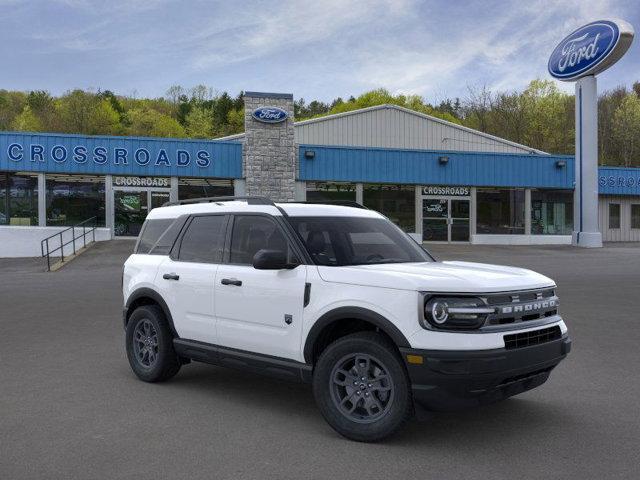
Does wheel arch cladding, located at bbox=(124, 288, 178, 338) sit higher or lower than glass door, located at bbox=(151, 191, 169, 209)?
lower

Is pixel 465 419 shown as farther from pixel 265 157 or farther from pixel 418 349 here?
pixel 265 157

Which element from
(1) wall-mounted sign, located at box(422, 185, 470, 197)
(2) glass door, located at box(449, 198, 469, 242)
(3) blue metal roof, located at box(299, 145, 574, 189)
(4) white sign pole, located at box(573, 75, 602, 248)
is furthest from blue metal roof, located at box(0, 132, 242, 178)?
(4) white sign pole, located at box(573, 75, 602, 248)

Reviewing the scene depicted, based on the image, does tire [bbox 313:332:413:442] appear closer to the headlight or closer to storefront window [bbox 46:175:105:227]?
the headlight

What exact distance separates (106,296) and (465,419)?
10.0m

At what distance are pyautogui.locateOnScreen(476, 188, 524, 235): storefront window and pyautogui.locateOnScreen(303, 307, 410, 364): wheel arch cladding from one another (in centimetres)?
2828

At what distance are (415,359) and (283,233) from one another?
1.68 meters

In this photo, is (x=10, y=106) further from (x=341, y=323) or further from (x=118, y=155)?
(x=341, y=323)

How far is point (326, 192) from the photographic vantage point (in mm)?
30250

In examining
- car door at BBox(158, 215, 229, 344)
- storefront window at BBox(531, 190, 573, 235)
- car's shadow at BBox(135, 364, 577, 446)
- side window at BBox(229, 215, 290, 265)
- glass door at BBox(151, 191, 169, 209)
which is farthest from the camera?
storefront window at BBox(531, 190, 573, 235)

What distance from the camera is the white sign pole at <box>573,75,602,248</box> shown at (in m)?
29.9

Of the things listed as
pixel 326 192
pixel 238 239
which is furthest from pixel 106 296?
pixel 326 192

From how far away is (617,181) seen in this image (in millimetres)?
35469

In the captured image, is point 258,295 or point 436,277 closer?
point 436,277

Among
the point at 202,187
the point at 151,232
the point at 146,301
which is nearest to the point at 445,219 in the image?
the point at 202,187
